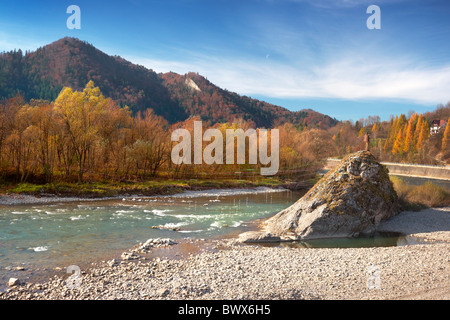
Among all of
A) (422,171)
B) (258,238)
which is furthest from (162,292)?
(422,171)

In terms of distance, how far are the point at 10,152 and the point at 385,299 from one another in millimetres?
33316

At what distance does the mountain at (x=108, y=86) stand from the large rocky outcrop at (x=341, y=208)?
9889cm

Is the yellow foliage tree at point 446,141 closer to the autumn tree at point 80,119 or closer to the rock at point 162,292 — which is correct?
the autumn tree at point 80,119

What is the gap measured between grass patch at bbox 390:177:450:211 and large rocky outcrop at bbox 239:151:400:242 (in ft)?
15.6

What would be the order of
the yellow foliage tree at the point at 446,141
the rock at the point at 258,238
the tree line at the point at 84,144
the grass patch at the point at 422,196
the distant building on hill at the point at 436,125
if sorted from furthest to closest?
the distant building on hill at the point at 436,125
the yellow foliage tree at the point at 446,141
the tree line at the point at 84,144
the grass patch at the point at 422,196
the rock at the point at 258,238

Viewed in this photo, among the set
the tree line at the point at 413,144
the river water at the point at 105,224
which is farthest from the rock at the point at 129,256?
the tree line at the point at 413,144

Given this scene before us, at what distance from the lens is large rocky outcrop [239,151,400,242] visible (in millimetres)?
18203

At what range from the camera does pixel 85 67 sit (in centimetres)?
11975

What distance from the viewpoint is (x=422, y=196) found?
26.3m

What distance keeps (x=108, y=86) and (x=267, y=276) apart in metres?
116

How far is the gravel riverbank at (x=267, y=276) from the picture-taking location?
988 centimetres

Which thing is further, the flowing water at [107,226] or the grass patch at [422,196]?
the grass patch at [422,196]

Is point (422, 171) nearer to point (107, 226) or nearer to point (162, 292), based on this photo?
point (107, 226)
